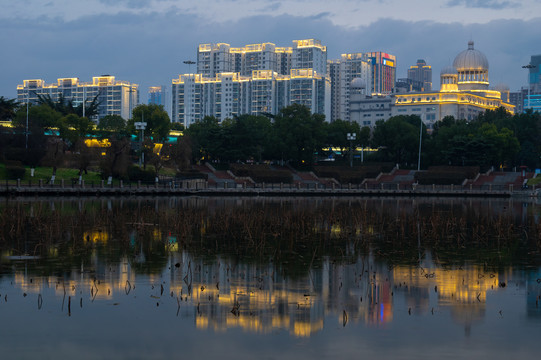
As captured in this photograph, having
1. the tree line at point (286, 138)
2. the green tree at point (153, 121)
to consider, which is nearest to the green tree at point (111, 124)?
the tree line at point (286, 138)

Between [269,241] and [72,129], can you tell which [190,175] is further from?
[269,241]

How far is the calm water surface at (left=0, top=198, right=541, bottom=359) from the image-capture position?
54.5ft

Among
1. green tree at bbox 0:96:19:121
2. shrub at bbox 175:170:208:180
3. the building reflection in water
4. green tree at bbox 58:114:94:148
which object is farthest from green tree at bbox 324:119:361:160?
the building reflection in water

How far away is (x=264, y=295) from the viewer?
858 inches

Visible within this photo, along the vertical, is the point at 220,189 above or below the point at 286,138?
below

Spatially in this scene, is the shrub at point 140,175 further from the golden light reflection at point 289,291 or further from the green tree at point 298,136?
the golden light reflection at point 289,291

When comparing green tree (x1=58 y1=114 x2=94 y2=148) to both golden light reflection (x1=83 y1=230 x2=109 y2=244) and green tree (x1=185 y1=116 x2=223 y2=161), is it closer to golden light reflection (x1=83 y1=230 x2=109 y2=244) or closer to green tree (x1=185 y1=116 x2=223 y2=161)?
green tree (x1=185 y1=116 x2=223 y2=161)

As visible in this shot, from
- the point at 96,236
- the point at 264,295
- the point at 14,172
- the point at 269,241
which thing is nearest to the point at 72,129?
the point at 14,172

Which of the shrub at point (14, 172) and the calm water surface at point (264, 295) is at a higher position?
the shrub at point (14, 172)

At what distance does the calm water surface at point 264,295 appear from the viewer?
1662 cm

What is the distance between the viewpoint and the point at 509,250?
33531 millimetres

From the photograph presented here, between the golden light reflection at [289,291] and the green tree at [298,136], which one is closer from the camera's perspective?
the golden light reflection at [289,291]

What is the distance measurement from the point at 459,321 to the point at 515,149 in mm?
119265

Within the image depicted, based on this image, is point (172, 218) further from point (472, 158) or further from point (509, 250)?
point (472, 158)
